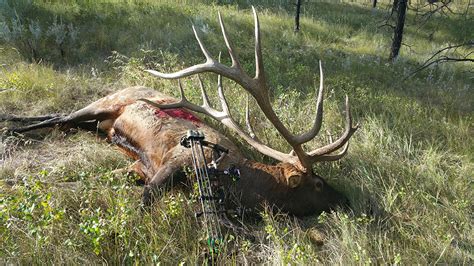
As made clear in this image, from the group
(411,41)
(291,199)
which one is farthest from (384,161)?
(411,41)

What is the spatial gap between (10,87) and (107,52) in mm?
2007

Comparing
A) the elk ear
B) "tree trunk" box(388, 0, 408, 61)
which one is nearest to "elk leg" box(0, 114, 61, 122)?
the elk ear

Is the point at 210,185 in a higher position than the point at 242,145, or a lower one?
higher

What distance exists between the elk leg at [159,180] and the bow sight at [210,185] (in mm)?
230

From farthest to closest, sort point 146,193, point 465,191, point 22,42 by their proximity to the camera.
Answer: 1. point 22,42
2. point 465,191
3. point 146,193

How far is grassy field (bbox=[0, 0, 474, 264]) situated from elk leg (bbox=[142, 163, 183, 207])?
0.38 ft

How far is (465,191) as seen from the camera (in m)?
3.86

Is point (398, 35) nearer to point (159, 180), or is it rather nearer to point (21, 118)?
point (159, 180)

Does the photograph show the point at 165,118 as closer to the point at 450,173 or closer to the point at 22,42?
the point at 450,173

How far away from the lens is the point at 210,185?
2.99 m

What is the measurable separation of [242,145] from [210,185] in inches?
60.2

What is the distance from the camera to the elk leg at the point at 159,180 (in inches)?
130

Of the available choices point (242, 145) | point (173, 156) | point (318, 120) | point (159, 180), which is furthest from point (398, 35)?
point (159, 180)

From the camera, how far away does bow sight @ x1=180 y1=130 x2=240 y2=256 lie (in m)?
2.72
